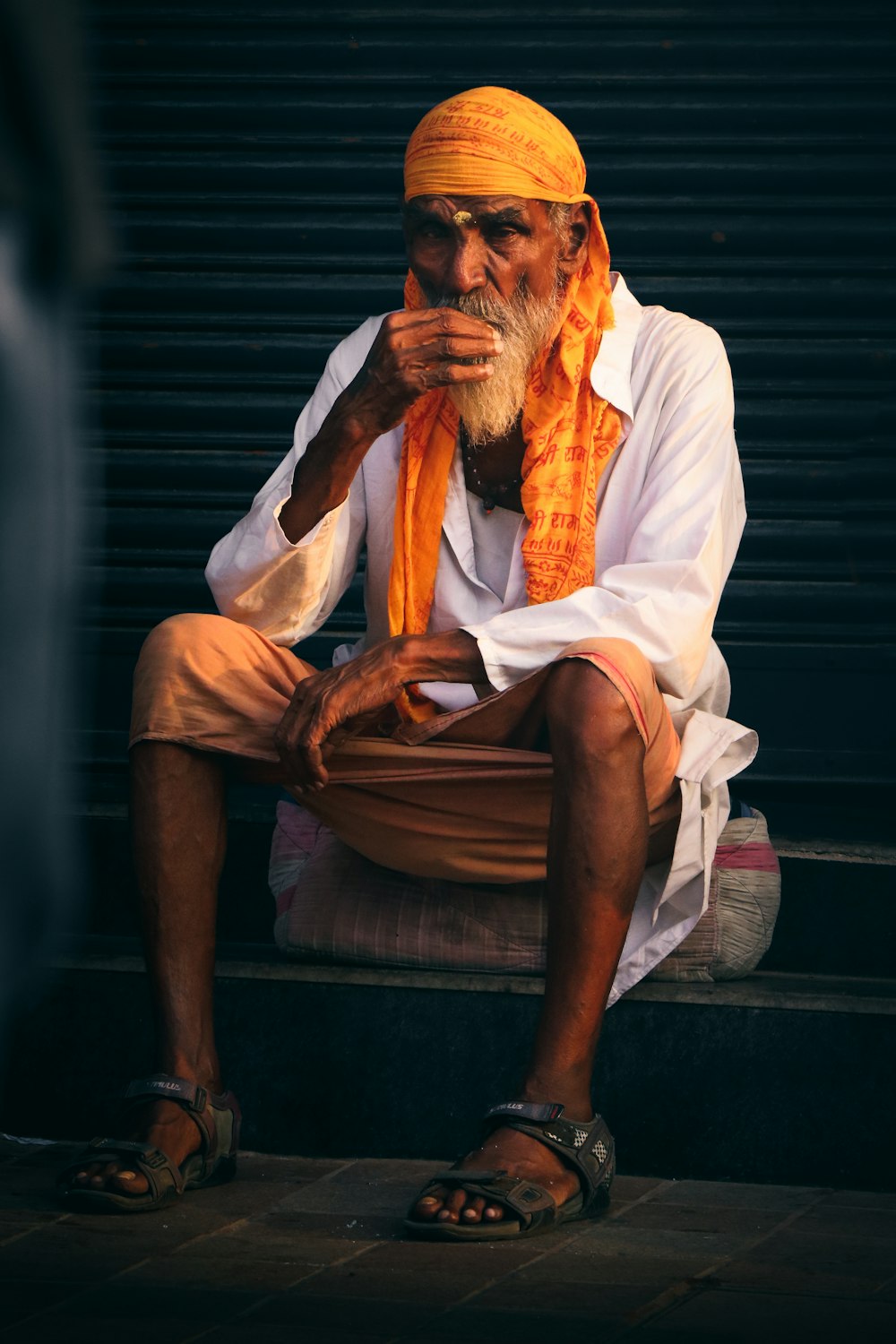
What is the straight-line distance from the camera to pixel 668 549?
10.9 ft

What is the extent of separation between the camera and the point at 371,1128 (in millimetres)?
3439

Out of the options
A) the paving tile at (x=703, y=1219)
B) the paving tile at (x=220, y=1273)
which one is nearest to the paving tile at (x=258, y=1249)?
the paving tile at (x=220, y=1273)

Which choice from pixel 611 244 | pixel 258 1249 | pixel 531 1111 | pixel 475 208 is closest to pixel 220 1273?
pixel 258 1249

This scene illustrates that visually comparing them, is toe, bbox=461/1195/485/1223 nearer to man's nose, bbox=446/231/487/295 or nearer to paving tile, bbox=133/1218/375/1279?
paving tile, bbox=133/1218/375/1279

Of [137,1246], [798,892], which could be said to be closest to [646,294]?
[798,892]

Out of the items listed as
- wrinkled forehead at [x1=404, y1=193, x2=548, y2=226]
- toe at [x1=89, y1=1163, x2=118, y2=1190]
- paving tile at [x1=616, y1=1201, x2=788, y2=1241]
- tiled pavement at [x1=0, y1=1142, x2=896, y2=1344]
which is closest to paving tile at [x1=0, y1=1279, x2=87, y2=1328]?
tiled pavement at [x1=0, y1=1142, x2=896, y2=1344]

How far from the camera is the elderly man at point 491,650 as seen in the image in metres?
3.04

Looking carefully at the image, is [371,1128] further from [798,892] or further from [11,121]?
[11,121]

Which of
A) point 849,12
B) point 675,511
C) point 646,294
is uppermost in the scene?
point 849,12

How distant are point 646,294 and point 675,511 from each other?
140cm

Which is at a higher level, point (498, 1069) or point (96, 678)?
point (96, 678)

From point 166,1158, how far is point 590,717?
98cm

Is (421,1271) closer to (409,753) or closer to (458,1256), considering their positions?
(458,1256)

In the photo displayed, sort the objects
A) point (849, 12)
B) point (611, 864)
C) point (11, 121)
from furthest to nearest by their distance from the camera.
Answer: point (849, 12) → point (611, 864) → point (11, 121)
